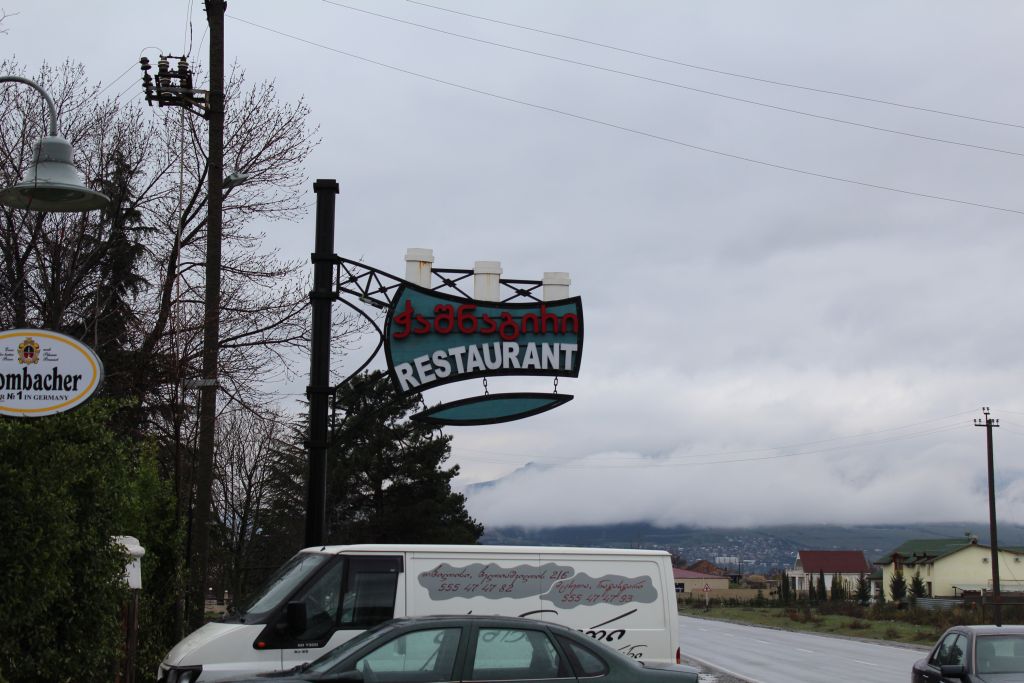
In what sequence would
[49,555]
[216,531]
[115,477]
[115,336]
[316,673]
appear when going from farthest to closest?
[216,531], [115,336], [115,477], [49,555], [316,673]

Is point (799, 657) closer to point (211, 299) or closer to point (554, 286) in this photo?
point (554, 286)

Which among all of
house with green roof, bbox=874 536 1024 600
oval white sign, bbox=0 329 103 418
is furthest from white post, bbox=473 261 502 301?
house with green roof, bbox=874 536 1024 600

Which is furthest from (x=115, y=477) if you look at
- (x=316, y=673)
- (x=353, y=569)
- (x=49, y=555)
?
(x=316, y=673)

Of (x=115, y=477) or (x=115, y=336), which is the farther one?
(x=115, y=336)

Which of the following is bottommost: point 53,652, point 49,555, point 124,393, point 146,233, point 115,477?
point 53,652

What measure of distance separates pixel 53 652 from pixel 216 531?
118 ft

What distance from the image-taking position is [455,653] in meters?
9.02

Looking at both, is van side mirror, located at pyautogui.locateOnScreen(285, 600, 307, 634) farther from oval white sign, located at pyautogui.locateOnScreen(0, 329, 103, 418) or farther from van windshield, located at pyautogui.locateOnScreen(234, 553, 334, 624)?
oval white sign, located at pyautogui.locateOnScreen(0, 329, 103, 418)

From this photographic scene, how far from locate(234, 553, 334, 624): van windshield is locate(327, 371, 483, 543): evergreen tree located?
119 ft

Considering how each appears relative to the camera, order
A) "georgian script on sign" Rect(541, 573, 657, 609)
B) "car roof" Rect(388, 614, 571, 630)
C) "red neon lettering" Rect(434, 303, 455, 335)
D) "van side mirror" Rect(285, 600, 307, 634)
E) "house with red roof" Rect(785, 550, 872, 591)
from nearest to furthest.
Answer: "car roof" Rect(388, 614, 571, 630) < "van side mirror" Rect(285, 600, 307, 634) < "georgian script on sign" Rect(541, 573, 657, 609) < "red neon lettering" Rect(434, 303, 455, 335) < "house with red roof" Rect(785, 550, 872, 591)

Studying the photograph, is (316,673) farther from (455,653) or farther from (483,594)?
(483,594)

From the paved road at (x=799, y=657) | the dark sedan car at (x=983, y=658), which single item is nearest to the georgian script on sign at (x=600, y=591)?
the dark sedan car at (x=983, y=658)

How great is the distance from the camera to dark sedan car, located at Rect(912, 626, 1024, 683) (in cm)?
1167

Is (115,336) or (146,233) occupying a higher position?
(146,233)
